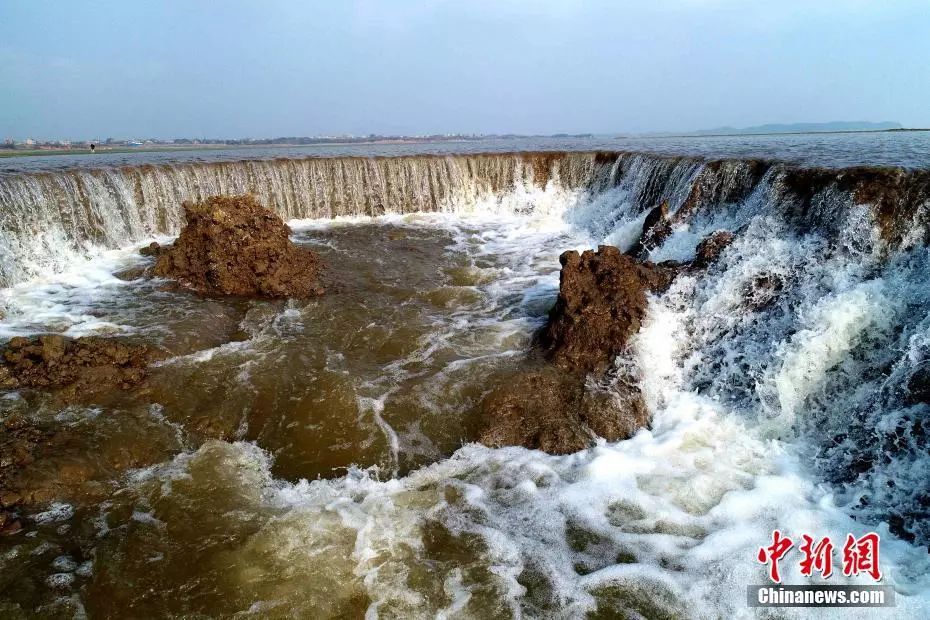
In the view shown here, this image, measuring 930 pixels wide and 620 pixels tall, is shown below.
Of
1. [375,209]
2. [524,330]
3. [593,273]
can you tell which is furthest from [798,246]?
[375,209]

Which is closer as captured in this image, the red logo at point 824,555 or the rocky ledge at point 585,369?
the red logo at point 824,555

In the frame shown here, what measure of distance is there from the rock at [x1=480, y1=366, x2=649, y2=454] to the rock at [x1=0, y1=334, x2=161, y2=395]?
428cm

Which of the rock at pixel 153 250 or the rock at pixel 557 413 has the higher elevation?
the rock at pixel 153 250

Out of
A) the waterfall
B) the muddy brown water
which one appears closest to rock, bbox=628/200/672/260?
the waterfall

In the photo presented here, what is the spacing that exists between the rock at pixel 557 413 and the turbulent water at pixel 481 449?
187mm

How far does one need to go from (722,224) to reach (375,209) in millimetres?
10394

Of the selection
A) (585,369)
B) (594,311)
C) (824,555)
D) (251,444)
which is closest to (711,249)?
(594,311)

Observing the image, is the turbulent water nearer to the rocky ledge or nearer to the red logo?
the red logo

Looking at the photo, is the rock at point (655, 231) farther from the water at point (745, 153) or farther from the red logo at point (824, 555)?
the red logo at point (824, 555)

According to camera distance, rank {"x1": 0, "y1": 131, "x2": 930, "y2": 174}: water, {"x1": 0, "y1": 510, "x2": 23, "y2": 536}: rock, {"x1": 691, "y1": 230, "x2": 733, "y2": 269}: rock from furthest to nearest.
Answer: {"x1": 0, "y1": 131, "x2": 930, "y2": 174}: water
{"x1": 691, "y1": 230, "x2": 733, "y2": 269}: rock
{"x1": 0, "y1": 510, "x2": 23, "y2": 536}: rock

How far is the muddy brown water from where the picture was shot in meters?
3.54

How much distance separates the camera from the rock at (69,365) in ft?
18.9

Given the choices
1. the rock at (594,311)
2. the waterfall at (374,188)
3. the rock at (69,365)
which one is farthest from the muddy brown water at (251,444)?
the waterfall at (374,188)

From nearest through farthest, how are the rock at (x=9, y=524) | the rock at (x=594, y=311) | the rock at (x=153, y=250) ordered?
the rock at (x=9, y=524), the rock at (x=594, y=311), the rock at (x=153, y=250)
